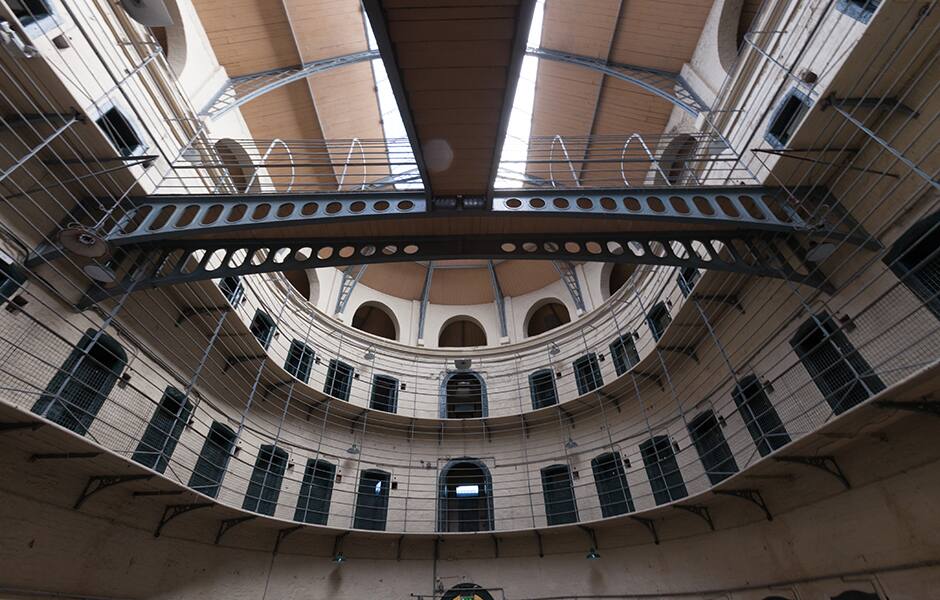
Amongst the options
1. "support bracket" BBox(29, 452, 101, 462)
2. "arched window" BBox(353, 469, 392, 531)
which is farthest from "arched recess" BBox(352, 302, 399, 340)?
"support bracket" BBox(29, 452, 101, 462)

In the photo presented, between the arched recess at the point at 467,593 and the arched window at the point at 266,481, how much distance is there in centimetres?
416

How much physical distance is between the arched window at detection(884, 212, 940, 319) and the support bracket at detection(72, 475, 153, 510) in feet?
32.0

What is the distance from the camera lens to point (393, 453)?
36.1ft

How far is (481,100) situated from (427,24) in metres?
0.83

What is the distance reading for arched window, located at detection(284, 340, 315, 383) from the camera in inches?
400

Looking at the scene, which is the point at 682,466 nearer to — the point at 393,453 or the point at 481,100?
the point at 393,453

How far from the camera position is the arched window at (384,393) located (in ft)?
38.0

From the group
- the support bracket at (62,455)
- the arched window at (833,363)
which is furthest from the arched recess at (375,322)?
the arched window at (833,363)

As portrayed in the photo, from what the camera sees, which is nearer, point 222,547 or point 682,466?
point 222,547

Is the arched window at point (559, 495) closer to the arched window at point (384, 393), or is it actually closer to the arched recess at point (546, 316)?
the arched window at point (384, 393)

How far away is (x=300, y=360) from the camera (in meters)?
10.3

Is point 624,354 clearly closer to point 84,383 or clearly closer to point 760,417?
point 760,417

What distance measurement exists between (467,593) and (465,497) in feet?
6.56

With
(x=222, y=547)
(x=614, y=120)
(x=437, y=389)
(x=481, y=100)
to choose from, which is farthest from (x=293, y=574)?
(x=614, y=120)
